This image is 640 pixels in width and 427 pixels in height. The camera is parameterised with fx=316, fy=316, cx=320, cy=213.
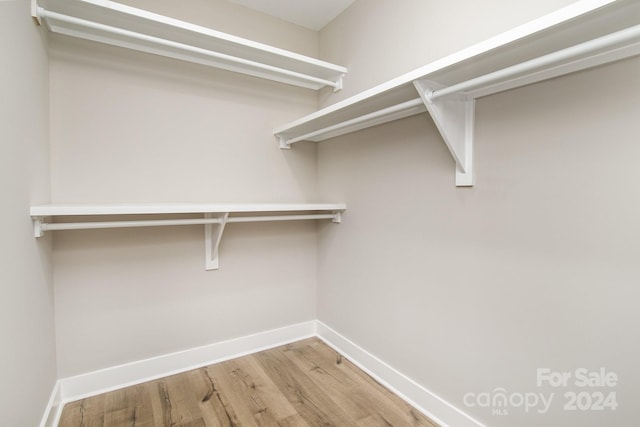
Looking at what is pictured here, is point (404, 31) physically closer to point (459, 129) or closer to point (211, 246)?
point (459, 129)

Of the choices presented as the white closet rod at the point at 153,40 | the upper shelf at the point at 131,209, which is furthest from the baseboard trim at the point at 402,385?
the white closet rod at the point at 153,40

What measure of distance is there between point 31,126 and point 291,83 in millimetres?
1327

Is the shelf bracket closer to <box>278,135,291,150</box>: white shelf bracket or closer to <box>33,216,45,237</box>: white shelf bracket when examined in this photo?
<box>278,135,291,150</box>: white shelf bracket

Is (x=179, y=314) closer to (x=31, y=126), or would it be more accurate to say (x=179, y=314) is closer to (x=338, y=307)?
(x=338, y=307)

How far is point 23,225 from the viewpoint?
44.0 inches

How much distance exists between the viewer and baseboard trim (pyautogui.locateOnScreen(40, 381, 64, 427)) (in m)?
1.29

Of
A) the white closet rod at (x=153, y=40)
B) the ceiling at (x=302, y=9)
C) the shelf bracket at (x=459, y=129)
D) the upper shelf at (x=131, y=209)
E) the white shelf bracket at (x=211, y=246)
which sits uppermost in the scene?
the ceiling at (x=302, y=9)

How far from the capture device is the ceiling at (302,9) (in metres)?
1.88

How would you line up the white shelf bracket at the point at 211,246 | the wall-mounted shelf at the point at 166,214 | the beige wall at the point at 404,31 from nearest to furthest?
the beige wall at the point at 404,31
the wall-mounted shelf at the point at 166,214
the white shelf bracket at the point at 211,246

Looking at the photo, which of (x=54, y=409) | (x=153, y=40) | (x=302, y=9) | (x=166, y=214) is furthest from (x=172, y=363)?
(x=302, y=9)

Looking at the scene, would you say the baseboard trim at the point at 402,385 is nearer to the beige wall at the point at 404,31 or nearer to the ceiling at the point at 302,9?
the beige wall at the point at 404,31

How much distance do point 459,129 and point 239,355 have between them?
5.81 feet

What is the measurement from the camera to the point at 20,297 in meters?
1.06

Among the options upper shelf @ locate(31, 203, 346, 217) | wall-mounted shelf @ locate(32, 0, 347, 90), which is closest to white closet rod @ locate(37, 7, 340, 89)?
wall-mounted shelf @ locate(32, 0, 347, 90)
